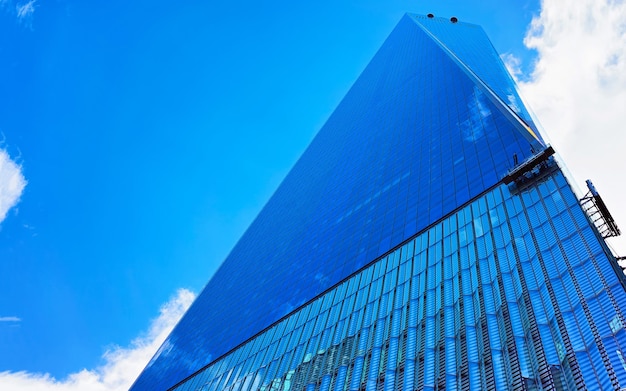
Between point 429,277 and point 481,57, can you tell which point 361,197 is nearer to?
point 429,277

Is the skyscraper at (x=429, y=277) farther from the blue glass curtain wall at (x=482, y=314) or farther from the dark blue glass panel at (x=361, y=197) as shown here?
the dark blue glass panel at (x=361, y=197)

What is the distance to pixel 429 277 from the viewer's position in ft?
105

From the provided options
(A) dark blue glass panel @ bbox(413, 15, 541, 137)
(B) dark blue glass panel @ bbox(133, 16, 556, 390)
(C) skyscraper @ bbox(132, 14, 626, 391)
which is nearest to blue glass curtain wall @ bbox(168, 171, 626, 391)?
(C) skyscraper @ bbox(132, 14, 626, 391)

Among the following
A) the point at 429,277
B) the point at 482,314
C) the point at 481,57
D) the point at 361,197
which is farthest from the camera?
the point at 481,57

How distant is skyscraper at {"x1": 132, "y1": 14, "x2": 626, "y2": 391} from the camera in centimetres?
2031

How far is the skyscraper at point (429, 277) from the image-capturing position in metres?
20.3

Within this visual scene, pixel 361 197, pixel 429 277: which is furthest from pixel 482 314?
pixel 361 197

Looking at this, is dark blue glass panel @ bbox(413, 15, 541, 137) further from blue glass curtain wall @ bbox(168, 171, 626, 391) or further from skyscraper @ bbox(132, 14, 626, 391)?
blue glass curtain wall @ bbox(168, 171, 626, 391)

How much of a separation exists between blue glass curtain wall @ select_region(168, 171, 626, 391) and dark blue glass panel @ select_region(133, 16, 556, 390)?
23.8 ft

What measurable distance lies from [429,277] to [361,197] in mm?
36708

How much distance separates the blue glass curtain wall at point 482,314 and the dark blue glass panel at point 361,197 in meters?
7.25

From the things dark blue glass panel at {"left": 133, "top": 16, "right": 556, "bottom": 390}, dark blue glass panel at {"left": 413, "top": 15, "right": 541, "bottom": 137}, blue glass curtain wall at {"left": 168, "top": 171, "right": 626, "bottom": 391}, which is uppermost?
dark blue glass panel at {"left": 413, "top": 15, "right": 541, "bottom": 137}

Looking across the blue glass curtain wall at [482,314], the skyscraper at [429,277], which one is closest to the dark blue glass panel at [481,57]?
the skyscraper at [429,277]

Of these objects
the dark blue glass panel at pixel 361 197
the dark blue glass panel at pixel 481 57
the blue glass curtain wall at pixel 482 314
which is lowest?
the blue glass curtain wall at pixel 482 314
